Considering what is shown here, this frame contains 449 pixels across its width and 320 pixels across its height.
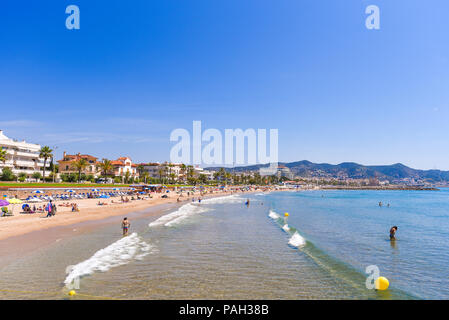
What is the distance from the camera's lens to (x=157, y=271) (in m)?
14.8

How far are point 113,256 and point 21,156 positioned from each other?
70818 mm

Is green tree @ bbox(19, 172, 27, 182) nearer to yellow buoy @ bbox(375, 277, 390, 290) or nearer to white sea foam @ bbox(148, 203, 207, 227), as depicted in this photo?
white sea foam @ bbox(148, 203, 207, 227)

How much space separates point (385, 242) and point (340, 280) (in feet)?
43.6

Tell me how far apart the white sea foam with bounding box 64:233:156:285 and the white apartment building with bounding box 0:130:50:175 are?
59.9 metres

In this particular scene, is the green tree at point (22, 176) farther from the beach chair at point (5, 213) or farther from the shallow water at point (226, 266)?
the shallow water at point (226, 266)

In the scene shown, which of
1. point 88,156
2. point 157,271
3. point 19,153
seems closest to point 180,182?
point 88,156

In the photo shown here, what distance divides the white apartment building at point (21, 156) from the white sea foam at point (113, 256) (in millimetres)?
59853

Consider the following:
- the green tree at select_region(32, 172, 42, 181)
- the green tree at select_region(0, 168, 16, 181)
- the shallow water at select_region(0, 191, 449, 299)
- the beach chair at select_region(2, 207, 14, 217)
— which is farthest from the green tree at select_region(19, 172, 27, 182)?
the shallow water at select_region(0, 191, 449, 299)

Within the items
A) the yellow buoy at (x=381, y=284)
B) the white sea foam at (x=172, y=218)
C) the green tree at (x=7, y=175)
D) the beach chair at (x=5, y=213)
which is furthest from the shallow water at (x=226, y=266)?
the green tree at (x=7, y=175)

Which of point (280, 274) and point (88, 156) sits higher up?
point (88, 156)

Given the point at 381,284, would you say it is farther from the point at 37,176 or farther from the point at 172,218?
the point at 37,176

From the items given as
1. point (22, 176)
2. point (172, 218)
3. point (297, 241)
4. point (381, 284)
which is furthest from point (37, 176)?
point (381, 284)

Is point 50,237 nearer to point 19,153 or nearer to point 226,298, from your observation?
point 226,298

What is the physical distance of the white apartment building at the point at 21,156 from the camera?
68.2 m
